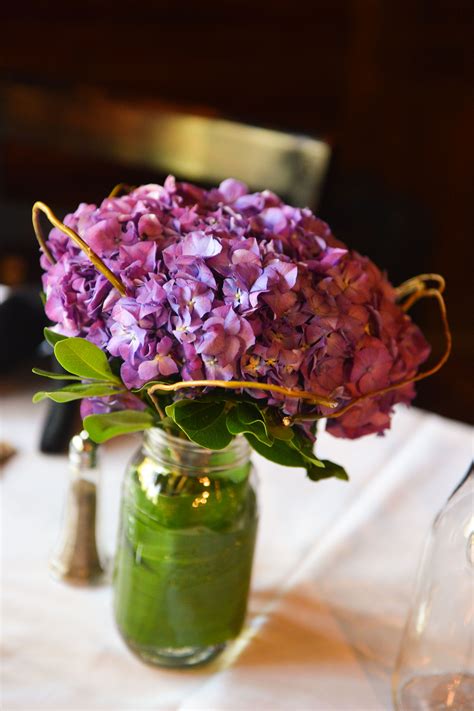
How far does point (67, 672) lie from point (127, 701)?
0.06 m

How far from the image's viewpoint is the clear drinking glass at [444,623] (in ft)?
2.22

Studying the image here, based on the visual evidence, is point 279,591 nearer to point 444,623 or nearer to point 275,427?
point 444,623

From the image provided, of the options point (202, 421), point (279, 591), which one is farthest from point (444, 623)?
point (202, 421)

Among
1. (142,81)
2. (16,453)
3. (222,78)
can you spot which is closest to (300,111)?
(222,78)

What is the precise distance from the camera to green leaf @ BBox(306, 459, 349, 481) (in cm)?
61

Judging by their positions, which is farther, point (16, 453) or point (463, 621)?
point (16, 453)

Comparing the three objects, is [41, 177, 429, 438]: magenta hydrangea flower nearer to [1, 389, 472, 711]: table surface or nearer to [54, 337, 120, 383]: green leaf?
[54, 337, 120, 383]: green leaf

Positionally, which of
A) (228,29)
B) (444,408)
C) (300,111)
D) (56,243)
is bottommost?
(444,408)

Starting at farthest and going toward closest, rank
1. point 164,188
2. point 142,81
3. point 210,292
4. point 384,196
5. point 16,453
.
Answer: point 142,81
point 384,196
point 16,453
point 164,188
point 210,292

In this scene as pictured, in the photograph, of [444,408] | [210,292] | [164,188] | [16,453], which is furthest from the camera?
[444,408]

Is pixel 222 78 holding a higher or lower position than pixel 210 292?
lower

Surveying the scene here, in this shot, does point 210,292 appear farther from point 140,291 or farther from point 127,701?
point 127,701

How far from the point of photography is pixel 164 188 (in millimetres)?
664

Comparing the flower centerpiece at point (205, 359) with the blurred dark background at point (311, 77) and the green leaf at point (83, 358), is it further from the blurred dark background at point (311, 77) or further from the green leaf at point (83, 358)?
the blurred dark background at point (311, 77)
